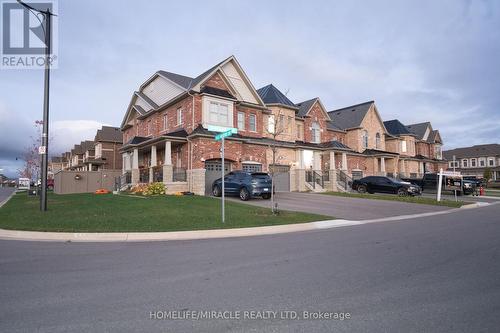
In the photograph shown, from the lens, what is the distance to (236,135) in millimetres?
24312

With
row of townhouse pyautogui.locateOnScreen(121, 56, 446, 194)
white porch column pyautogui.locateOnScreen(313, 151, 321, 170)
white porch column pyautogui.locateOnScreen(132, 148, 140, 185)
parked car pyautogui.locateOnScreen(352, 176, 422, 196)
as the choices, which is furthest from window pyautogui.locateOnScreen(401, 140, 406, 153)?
white porch column pyautogui.locateOnScreen(132, 148, 140, 185)

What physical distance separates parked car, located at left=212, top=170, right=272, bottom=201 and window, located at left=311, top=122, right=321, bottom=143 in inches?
589

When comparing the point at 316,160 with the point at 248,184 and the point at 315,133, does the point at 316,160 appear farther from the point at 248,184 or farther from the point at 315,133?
the point at 248,184

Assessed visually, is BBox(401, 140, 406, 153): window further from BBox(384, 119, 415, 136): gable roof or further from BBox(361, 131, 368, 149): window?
BBox(361, 131, 368, 149): window

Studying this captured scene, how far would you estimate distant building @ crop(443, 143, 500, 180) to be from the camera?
2644 inches

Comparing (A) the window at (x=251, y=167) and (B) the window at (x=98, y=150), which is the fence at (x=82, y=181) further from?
(B) the window at (x=98, y=150)

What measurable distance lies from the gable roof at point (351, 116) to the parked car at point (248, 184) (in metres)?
23.0

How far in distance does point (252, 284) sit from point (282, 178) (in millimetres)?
22929

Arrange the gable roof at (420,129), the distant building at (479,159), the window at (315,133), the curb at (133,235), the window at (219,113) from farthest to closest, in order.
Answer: the distant building at (479,159)
the gable roof at (420,129)
the window at (315,133)
the window at (219,113)
the curb at (133,235)

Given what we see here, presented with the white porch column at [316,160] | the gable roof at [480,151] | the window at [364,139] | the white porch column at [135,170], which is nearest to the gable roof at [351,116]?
the window at [364,139]

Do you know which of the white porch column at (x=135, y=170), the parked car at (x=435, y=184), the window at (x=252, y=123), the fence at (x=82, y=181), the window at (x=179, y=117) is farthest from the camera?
the parked car at (x=435, y=184)

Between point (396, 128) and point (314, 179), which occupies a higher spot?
point (396, 128)

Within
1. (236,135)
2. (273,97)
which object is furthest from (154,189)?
(273,97)

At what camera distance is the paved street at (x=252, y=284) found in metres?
3.59
